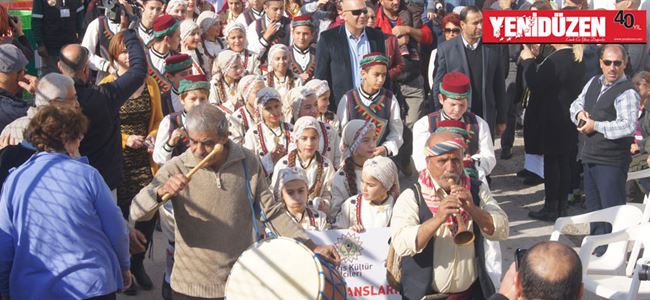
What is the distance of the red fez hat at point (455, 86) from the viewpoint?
745 centimetres

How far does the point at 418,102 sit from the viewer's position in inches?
407

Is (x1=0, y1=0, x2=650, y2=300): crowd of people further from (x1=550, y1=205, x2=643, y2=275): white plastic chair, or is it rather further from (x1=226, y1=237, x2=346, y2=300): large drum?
(x1=550, y1=205, x2=643, y2=275): white plastic chair

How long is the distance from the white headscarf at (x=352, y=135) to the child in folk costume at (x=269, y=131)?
1.42 ft

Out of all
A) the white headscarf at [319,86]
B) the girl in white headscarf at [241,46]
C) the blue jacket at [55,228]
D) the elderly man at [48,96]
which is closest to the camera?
the blue jacket at [55,228]

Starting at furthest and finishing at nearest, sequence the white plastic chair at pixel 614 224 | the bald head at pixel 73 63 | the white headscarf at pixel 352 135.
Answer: the white headscarf at pixel 352 135 < the white plastic chair at pixel 614 224 < the bald head at pixel 73 63

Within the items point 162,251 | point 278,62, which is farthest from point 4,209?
point 278,62

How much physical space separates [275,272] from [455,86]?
10.1 ft

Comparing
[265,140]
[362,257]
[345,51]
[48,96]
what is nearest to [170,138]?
[265,140]

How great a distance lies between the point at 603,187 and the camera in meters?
8.05

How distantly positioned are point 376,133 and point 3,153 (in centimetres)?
336

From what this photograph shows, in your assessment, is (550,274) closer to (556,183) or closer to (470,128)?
(470,128)

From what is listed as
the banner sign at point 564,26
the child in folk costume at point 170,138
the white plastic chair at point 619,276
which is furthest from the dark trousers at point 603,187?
the child in folk costume at point 170,138

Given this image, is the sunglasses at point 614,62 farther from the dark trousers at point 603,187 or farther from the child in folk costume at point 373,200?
the child in folk costume at point 373,200

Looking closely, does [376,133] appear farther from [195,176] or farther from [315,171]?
[195,176]
